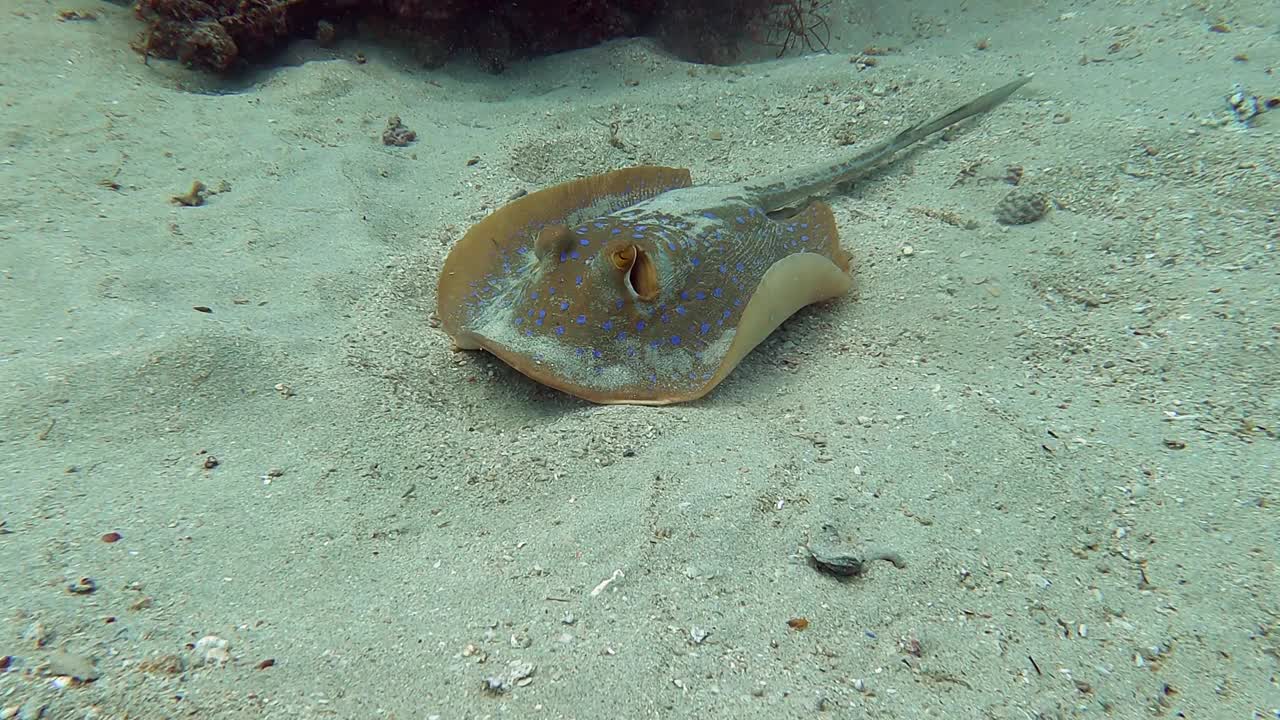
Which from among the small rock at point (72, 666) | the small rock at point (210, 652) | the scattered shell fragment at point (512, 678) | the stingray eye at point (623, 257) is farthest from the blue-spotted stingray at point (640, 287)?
the small rock at point (72, 666)

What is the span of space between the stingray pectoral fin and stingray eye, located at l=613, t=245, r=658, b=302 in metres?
0.48

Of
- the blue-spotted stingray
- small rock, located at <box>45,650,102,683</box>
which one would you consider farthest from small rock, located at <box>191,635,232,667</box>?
the blue-spotted stingray

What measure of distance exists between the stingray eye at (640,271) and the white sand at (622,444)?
0.61m

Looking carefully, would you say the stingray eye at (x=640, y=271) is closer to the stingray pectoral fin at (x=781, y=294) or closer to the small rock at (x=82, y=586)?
the stingray pectoral fin at (x=781, y=294)

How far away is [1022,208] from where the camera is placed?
166 inches

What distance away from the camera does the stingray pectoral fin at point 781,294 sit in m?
3.12

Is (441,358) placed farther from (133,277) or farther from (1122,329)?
(1122,329)

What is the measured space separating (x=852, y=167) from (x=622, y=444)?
10.3 ft

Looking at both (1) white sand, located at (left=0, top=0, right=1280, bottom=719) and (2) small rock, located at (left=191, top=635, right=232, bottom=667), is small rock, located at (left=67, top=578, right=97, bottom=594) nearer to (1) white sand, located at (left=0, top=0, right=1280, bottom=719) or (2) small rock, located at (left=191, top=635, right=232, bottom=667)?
(1) white sand, located at (left=0, top=0, right=1280, bottom=719)

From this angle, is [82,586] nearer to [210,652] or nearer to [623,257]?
[210,652]

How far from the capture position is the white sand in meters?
1.80

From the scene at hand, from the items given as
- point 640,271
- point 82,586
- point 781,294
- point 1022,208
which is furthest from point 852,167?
point 82,586

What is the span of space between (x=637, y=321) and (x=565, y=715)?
1.85m

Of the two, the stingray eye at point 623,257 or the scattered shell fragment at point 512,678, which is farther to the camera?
the stingray eye at point 623,257
